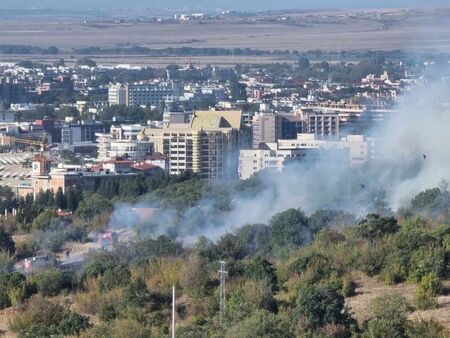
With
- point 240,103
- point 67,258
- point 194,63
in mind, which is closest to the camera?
point 67,258

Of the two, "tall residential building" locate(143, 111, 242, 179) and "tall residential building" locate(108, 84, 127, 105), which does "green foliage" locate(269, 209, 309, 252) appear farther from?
"tall residential building" locate(108, 84, 127, 105)

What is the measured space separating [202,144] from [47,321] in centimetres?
2021

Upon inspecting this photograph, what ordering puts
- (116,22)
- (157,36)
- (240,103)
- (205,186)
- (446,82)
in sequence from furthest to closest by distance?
1. (116,22)
2. (157,36)
3. (240,103)
4. (446,82)
5. (205,186)

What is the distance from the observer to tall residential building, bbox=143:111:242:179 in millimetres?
31281

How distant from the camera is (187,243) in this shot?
57.0 ft

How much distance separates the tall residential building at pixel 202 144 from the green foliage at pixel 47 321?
681 inches

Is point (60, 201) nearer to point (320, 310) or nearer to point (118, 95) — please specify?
point (320, 310)

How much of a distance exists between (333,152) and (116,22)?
75837 mm

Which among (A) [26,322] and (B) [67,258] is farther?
(B) [67,258]

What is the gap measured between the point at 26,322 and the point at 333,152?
596 inches

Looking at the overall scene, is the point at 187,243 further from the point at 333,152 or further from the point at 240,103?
the point at 240,103

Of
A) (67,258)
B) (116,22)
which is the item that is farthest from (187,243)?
(116,22)

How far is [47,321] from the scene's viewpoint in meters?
12.0

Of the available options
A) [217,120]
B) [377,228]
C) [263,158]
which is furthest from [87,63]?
[377,228]
